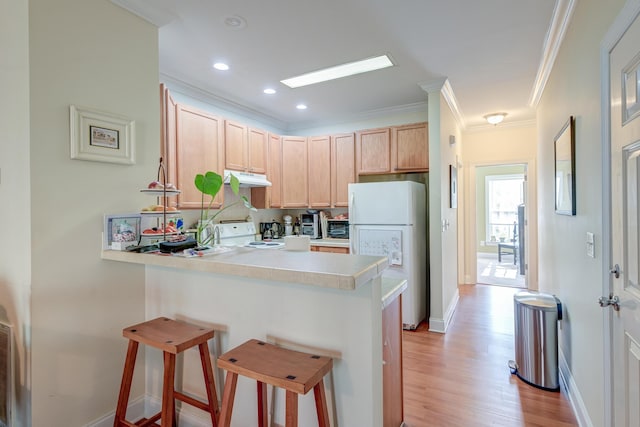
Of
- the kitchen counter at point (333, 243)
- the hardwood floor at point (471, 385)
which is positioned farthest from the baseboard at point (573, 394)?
the kitchen counter at point (333, 243)

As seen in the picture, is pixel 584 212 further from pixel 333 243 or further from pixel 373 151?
pixel 333 243

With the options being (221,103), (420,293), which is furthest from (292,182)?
(420,293)

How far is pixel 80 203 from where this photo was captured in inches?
69.3

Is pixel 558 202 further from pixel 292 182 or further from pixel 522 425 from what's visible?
pixel 292 182

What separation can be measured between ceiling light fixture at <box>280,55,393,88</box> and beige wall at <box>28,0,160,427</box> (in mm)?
1492

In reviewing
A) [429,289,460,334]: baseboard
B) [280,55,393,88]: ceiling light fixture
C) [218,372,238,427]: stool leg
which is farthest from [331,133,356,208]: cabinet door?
[218,372,238,427]: stool leg

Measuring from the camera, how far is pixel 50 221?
1643 mm

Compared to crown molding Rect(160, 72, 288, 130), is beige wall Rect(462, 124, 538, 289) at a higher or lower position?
lower

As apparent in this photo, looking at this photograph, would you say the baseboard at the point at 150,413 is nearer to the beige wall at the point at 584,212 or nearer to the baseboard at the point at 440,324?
the beige wall at the point at 584,212

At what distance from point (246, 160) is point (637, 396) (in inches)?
141

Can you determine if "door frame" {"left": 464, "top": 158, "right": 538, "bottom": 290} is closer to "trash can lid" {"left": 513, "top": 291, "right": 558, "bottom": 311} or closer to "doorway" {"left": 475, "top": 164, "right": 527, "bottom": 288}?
"doorway" {"left": 475, "top": 164, "right": 527, "bottom": 288}

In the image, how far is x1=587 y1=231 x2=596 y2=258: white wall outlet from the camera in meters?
1.67

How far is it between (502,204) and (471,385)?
22.8ft

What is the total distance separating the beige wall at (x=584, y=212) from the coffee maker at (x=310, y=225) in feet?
8.94
